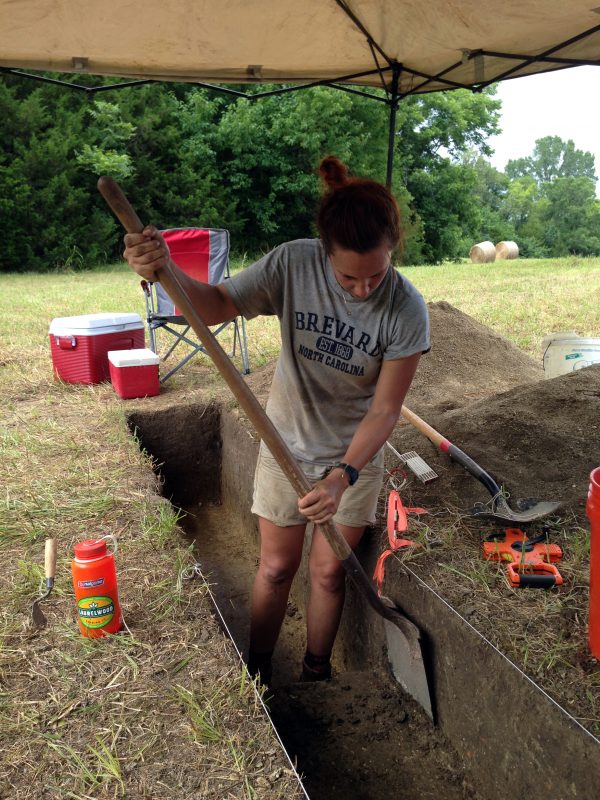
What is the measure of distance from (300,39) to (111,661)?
3092mm

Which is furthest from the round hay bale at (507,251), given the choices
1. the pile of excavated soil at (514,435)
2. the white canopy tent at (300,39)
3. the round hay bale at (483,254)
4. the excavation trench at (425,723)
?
the excavation trench at (425,723)

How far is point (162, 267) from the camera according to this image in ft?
5.90

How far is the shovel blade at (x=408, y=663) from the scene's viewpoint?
7.08 ft

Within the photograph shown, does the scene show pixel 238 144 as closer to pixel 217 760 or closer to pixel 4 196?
pixel 4 196

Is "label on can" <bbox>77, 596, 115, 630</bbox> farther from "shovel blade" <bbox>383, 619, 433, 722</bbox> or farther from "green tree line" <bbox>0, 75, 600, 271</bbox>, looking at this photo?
"green tree line" <bbox>0, 75, 600, 271</bbox>

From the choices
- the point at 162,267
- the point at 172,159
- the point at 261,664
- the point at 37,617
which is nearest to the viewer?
the point at 162,267

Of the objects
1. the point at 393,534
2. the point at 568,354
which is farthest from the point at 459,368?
the point at 393,534

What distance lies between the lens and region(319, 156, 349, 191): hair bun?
191 cm

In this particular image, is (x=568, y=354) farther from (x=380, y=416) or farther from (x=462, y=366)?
(x=380, y=416)

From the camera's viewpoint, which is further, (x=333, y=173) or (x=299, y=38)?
(x=299, y=38)

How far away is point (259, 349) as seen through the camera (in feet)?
20.1

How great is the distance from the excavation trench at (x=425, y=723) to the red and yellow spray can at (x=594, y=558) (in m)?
0.21

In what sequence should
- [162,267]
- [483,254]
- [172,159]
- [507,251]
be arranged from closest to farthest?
[162,267] < [172,159] < [483,254] < [507,251]

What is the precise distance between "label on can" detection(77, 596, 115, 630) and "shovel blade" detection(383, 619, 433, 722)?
922 millimetres
